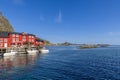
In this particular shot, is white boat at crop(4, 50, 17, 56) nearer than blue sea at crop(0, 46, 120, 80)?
No

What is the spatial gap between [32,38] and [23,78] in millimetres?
89598

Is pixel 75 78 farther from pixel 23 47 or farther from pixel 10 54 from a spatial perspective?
pixel 23 47

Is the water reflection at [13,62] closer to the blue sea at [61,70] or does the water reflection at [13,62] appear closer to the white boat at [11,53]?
the blue sea at [61,70]

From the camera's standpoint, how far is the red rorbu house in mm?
98488

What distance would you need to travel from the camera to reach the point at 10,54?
92.4 metres

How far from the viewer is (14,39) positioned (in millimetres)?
107688

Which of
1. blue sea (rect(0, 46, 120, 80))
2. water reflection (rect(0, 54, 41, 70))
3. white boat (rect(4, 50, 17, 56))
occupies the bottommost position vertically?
blue sea (rect(0, 46, 120, 80))

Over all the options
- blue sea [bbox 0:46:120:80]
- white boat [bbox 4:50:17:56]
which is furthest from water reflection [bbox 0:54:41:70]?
white boat [bbox 4:50:17:56]

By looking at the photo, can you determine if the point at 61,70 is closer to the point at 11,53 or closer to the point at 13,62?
the point at 13,62

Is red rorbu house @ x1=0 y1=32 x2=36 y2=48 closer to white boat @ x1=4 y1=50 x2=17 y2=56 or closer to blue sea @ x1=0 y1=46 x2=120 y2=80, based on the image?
white boat @ x1=4 y1=50 x2=17 y2=56

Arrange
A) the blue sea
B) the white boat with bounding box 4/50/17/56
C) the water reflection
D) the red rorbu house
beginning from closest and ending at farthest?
the blue sea, the water reflection, the white boat with bounding box 4/50/17/56, the red rorbu house

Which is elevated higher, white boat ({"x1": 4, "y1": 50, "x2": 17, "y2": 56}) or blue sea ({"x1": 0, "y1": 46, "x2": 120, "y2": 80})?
white boat ({"x1": 4, "y1": 50, "x2": 17, "y2": 56})

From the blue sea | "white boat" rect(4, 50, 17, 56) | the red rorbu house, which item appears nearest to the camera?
the blue sea

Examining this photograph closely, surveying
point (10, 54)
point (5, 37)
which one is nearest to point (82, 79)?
point (10, 54)
